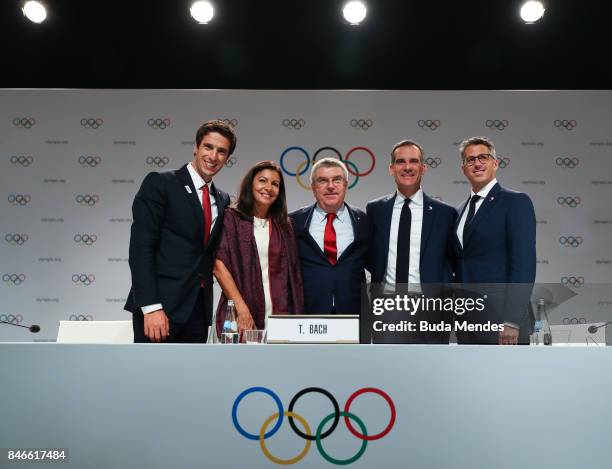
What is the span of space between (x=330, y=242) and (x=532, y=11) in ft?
9.90

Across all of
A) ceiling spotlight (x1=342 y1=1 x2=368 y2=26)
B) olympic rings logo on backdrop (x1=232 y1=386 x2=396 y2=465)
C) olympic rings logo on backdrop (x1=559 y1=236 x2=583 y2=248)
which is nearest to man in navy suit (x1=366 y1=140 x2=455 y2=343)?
olympic rings logo on backdrop (x1=232 y1=386 x2=396 y2=465)

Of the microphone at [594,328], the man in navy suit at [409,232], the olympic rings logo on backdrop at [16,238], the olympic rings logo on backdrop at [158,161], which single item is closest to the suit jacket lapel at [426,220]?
the man in navy suit at [409,232]

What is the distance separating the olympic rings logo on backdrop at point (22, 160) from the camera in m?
6.11

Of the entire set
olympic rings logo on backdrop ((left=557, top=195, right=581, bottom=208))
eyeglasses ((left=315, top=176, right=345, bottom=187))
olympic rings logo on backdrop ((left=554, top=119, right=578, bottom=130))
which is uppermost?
olympic rings logo on backdrop ((left=554, top=119, right=578, bottom=130))

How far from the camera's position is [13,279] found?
5988 mm

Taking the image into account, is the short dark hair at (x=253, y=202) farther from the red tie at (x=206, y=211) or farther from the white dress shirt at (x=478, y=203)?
the white dress shirt at (x=478, y=203)

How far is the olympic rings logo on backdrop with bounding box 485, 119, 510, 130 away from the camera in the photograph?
19.7 ft

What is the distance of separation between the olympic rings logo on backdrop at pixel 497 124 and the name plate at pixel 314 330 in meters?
4.09

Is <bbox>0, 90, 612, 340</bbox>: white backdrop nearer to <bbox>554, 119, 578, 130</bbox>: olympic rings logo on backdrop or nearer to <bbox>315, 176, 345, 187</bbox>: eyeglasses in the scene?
<bbox>554, 119, 578, 130</bbox>: olympic rings logo on backdrop

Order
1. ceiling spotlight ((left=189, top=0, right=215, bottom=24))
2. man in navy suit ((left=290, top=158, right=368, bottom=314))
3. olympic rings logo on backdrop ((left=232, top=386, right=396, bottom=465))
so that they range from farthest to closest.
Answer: ceiling spotlight ((left=189, top=0, right=215, bottom=24)), man in navy suit ((left=290, top=158, right=368, bottom=314)), olympic rings logo on backdrop ((left=232, top=386, right=396, bottom=465))

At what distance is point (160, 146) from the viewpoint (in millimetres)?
6109

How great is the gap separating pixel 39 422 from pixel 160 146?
4.17 m

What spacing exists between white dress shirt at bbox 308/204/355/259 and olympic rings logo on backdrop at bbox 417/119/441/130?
274 cm

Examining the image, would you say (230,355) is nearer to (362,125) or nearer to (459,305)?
(459,305)
